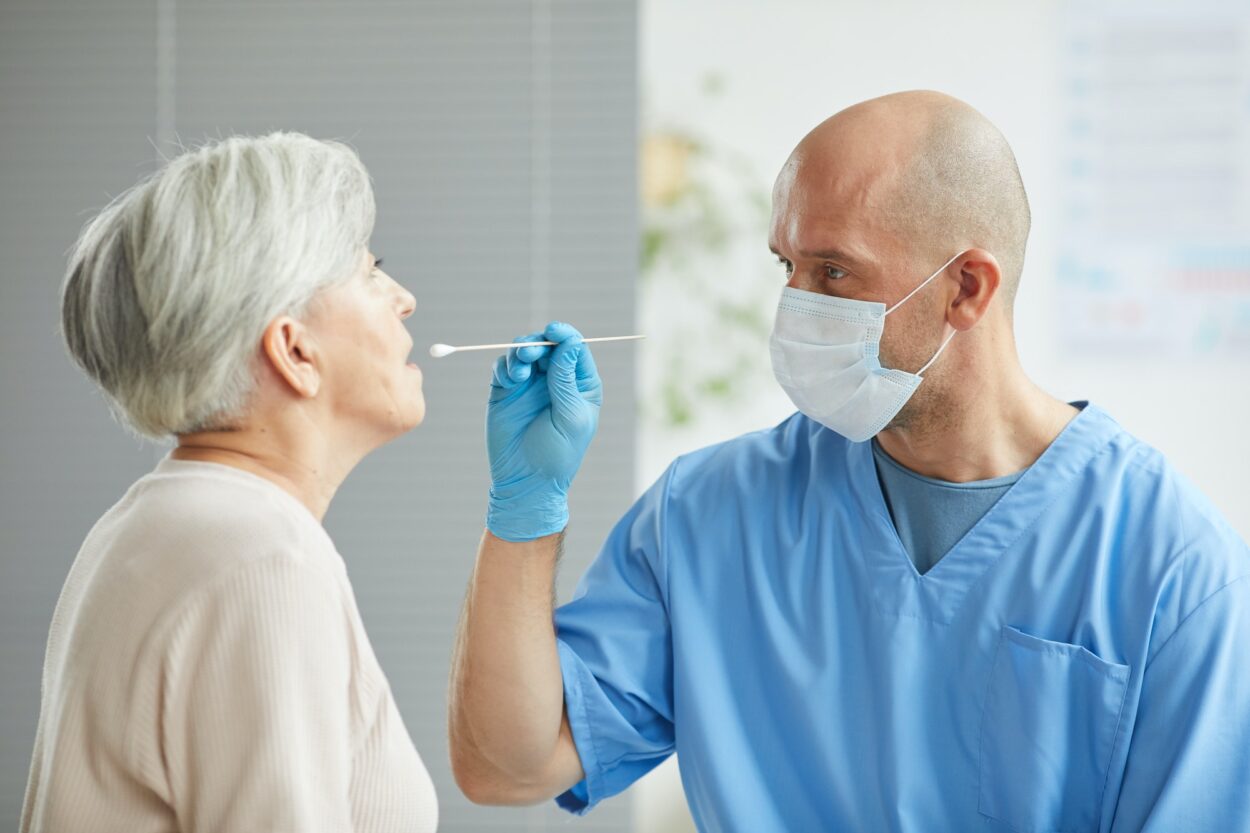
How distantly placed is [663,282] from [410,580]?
1.46m

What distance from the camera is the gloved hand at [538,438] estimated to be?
1357 millimetres

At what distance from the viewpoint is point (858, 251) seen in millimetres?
1372

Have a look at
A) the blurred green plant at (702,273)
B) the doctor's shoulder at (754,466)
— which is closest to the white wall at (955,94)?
the blurred green plant at (702,273)

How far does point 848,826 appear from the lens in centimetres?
135

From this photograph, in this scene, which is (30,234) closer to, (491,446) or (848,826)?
(491,446)

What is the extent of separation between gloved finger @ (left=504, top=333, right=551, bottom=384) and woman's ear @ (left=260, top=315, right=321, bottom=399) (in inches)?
9.6

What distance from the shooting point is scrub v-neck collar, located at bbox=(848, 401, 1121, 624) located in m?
1.36

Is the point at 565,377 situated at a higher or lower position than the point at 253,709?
higher

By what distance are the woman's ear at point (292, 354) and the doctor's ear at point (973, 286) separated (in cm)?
74

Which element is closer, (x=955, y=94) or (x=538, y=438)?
(x=538, y=438)

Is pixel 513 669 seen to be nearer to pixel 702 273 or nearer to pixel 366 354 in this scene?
pixel 366 354

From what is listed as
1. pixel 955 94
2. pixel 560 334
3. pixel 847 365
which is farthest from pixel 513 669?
pixel 955 94

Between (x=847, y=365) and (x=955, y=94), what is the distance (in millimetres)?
2350

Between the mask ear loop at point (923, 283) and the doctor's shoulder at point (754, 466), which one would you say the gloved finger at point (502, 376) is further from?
the mask ear loop at point (923, 283)
